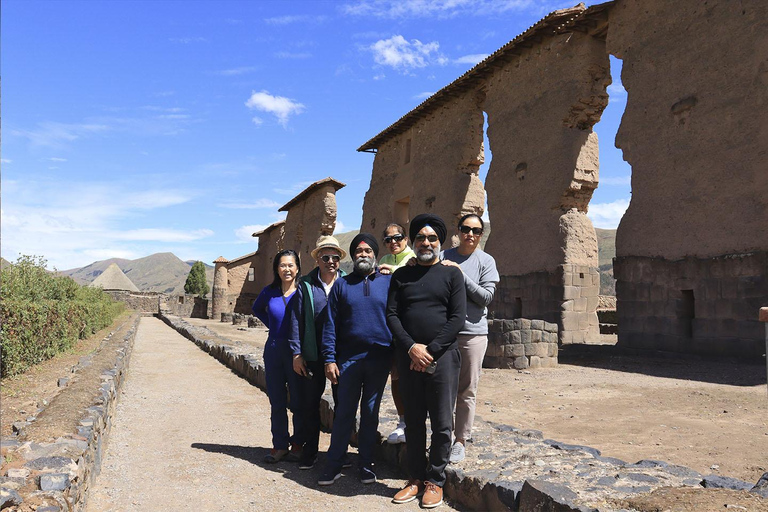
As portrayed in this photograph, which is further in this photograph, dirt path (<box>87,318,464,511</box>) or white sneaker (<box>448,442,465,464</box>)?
white sneaker (<box>448,442,465,464</box>)

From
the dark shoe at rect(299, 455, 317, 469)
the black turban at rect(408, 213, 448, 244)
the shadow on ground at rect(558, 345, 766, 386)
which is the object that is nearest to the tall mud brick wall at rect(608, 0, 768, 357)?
the shadow on ground at rect(558, 345, 766, 386)

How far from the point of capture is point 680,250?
35.1 ft

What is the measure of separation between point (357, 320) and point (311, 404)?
104 centimetres

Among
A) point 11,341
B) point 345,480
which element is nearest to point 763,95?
point 345,480

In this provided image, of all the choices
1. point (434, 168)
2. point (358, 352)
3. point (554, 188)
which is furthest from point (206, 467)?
point (434, 168)

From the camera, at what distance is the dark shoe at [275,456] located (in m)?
4.65

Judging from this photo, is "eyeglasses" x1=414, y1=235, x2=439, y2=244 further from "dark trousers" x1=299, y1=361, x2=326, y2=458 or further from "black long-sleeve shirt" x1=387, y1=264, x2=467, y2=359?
"dark trousers" x1=299, y1=361, x2=326, y2=458

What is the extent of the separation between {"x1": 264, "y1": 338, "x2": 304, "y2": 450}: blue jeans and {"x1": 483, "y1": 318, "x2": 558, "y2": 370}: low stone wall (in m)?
6.57

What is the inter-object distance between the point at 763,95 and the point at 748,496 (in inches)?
355

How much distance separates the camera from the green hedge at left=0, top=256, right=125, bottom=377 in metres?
8.08

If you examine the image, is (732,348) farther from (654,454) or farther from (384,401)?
(384,401)

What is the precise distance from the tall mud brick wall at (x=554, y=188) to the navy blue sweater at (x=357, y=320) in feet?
32.2

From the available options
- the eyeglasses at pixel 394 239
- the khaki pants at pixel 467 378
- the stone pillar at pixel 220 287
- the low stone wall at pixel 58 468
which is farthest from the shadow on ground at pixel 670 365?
the stone pillar at pixel 220 287

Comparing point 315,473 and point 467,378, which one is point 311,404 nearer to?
point 315,473
